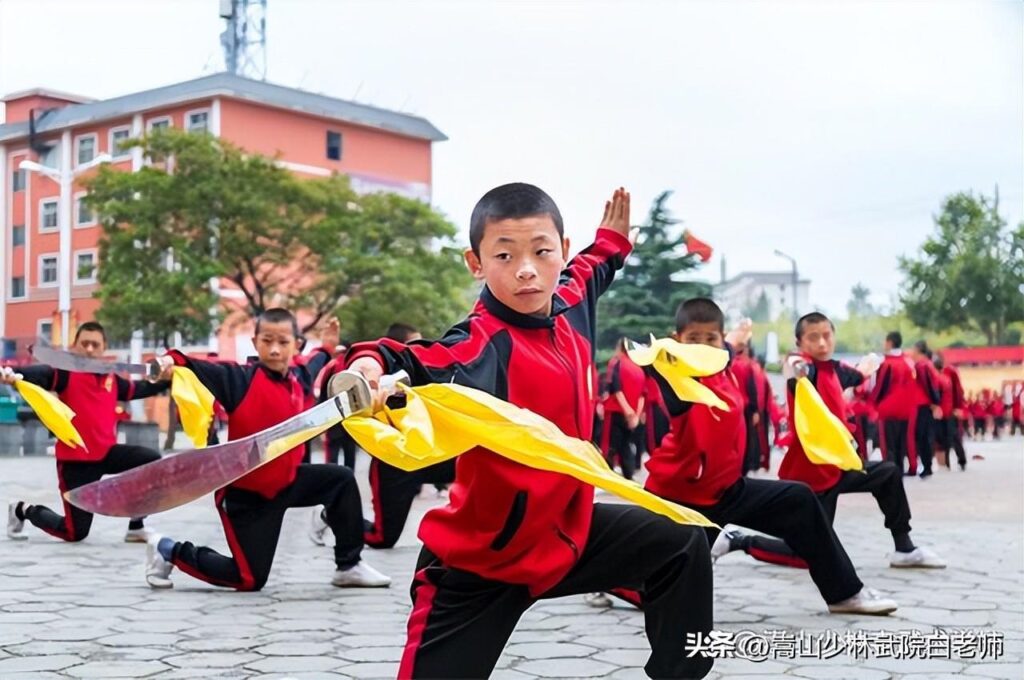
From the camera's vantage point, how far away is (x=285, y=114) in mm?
34406

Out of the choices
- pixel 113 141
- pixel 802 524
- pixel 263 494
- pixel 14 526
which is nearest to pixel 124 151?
pixel 113 141

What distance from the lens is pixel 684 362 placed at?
521 centimetres

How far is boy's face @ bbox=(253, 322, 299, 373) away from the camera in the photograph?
641cm

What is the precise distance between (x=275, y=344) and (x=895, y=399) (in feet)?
33.7

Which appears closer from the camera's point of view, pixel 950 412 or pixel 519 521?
pixel 519 521

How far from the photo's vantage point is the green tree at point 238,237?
23.4 m

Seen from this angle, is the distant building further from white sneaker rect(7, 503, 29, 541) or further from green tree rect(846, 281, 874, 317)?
white sneaker rect(7, 503, 29, 541)

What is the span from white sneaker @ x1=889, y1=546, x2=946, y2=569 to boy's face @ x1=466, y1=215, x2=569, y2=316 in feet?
14.8

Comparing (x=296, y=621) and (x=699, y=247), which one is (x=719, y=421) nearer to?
(x=699, y=247)

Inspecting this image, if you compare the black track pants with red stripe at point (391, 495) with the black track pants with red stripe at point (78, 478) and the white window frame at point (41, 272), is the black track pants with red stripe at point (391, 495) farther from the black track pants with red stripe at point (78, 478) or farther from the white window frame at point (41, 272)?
the white window frame at point (41, 272)

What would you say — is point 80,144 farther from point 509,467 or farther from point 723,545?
point 509,467

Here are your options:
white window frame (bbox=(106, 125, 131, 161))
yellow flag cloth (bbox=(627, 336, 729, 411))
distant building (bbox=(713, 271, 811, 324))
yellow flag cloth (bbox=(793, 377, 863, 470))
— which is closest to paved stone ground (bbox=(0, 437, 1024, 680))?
yellow flag cloth (bbox=(793, 377, 863, 470))

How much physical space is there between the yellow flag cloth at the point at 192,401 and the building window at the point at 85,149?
25.9 metres

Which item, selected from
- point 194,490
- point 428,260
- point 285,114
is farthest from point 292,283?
point 194,490
